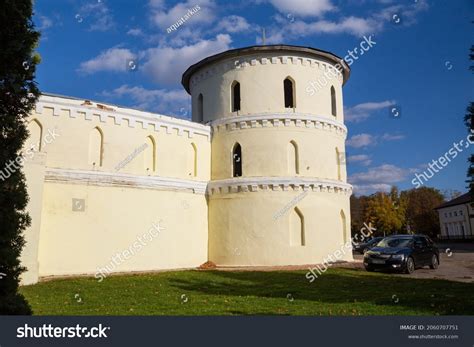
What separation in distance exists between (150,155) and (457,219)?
197 feet

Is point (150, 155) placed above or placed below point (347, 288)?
above

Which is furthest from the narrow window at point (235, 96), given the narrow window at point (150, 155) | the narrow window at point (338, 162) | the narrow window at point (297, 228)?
the narrow window at point (297, 228)

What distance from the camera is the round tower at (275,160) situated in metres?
19.3

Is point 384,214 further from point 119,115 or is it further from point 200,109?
point 119,115

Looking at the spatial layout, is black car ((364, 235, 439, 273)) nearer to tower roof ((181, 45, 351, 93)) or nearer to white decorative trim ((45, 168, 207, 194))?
white decorative trim ((45, 168, 207, 194))

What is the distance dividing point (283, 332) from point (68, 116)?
14082 millimetres


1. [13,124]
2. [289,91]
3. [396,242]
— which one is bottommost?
[396,242]

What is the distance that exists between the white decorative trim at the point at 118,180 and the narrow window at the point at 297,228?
4.62 metres

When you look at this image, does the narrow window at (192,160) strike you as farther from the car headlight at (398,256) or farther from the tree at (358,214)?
the tree at (358,214)

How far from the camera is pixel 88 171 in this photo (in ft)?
55.3

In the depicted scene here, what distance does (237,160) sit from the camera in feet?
67.8

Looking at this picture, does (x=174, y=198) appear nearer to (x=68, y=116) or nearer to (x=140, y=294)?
(x=68, y=116)

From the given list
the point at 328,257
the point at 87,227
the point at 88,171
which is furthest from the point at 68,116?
the point at 328,257

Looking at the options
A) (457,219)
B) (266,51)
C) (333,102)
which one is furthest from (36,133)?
(457,219)
